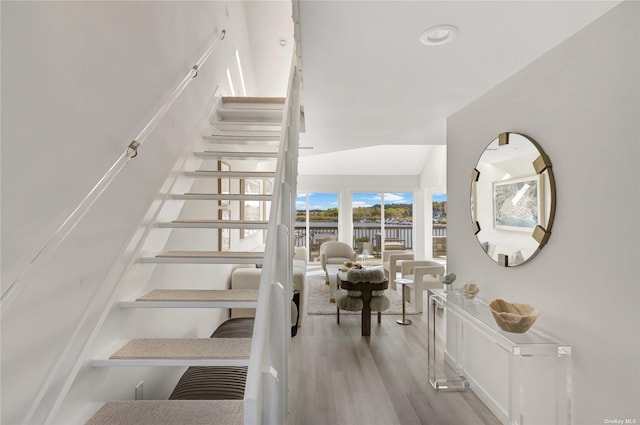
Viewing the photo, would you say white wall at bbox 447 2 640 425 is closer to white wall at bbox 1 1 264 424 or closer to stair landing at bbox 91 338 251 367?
stair landing at bbox 91 338 251 367

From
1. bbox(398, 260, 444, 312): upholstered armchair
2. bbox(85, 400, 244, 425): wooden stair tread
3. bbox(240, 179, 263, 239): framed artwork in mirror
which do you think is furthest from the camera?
bbox(398, 260, 444, 312): upholstered armchair

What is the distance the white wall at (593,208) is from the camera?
4.95ft

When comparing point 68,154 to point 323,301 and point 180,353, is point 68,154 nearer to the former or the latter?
point 180,353

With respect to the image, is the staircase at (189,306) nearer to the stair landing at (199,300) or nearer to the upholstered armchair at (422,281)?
the stair landing at (199,300)

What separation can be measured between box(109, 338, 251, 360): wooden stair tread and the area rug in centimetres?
367

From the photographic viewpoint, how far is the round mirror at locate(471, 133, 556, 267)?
2.04 meters

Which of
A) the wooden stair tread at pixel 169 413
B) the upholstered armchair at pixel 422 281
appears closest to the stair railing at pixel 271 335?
the wooden stair tread at pixel 169 413

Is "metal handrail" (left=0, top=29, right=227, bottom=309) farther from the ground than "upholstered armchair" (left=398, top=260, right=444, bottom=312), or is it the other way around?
"metal handrail" (left=0, top=29, right=227, bottom=309)

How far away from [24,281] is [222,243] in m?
2.52

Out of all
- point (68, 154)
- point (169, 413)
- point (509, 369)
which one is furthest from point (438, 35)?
point (169, 413)

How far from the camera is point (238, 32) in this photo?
466 cm

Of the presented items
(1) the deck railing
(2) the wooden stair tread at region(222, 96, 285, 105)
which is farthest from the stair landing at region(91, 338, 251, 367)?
(1) the deck railing

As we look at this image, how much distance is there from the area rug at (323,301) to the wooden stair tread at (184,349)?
12.0 feet

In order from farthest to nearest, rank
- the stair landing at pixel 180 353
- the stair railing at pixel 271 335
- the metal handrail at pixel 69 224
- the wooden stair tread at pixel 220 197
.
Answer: the wooden stair tread at pixel 220 197 → the stair landing at pixel 180 353 → the metal handrail at pixel 69 224 → the stair railing at pixel 271 335
